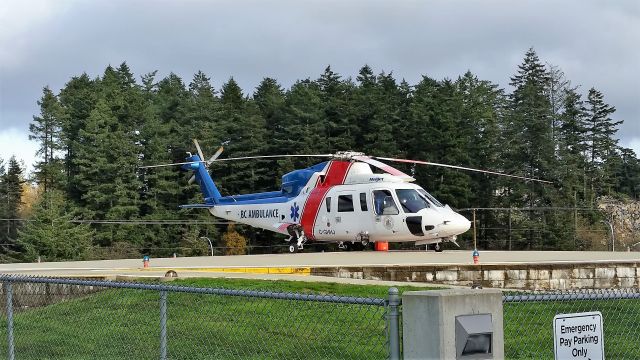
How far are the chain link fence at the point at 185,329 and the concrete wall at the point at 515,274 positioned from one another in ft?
→ 22.1

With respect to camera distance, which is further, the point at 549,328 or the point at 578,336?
the point at 549,328

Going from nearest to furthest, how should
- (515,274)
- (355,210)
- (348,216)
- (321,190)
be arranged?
(515,274) < (355,210) < (348,216) < (321,190)

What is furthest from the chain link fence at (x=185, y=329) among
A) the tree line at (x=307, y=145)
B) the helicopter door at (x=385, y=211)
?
the tree line at (x=307, y=145)

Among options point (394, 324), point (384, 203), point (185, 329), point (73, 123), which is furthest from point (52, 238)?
point (394, 324)

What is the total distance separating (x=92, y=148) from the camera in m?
53.9

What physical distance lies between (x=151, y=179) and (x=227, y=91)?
12.7m

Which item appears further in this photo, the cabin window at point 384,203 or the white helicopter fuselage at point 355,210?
the cabin window at point 384,203

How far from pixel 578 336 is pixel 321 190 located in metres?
22.4

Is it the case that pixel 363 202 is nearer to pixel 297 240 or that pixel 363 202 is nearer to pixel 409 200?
pixel 409 200

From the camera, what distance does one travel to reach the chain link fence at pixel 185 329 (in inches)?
359

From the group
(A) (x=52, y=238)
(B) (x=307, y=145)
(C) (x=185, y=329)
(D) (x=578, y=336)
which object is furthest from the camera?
(B) (x=307, y=145)

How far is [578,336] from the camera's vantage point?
5145 mm

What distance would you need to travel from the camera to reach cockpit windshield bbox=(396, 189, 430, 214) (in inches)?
998

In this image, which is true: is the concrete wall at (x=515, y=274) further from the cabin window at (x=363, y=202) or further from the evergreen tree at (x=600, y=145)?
the evergreen tree at (x=600, y=145)
